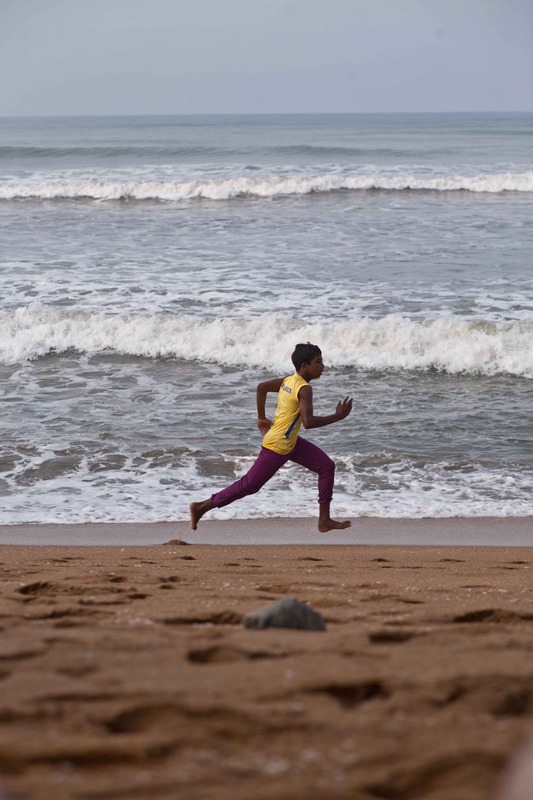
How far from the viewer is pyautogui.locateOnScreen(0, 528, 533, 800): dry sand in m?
1.84

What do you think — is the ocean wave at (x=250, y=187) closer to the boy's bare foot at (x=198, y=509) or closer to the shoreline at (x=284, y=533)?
the shoreline at (x=284, y=533)

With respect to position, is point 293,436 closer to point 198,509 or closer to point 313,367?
point 313,367

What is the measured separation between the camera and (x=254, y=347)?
12242mm

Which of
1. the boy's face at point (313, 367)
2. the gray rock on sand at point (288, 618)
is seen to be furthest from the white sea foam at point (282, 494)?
the gray rock on sand at point (288, 618)

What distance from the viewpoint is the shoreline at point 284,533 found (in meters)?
6.42

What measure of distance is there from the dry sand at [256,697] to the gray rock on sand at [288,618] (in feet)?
0.20

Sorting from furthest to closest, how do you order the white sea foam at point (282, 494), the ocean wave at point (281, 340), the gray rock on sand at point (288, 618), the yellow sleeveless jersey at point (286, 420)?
the ocean wave at point (281, 340) < the white sea foam at point (282, 494) < the yellow sleeveless jersey at point (286, 420) < the gray rock on sand at point (288, 618)

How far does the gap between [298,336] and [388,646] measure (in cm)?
989

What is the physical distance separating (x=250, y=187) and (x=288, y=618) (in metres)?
26.7

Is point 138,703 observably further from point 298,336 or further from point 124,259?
point 124,259

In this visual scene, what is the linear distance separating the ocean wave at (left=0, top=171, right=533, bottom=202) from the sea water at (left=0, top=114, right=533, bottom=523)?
31.9 inches

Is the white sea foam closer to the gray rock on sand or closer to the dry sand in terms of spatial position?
the dry sand

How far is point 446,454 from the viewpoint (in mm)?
8234

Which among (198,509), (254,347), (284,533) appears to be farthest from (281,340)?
(198,509)
